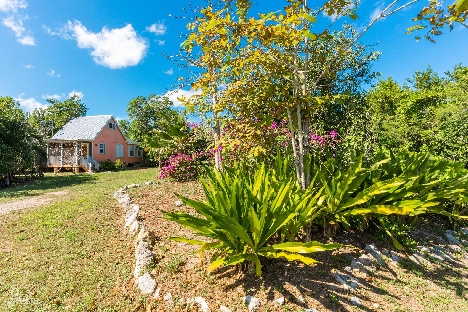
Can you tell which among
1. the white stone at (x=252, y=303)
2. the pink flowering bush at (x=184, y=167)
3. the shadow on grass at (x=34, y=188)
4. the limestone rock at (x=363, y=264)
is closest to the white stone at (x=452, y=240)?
the limestone rock at (x=363, y=264)

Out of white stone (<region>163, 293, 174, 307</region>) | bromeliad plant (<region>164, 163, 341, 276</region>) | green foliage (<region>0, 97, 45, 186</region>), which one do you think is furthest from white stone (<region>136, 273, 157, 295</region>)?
green foliage (<region>0, 97, 45, 186</region>)

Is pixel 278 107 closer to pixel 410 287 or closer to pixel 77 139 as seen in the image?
pixel 410 287

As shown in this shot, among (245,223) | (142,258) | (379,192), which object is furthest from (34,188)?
(379,192)

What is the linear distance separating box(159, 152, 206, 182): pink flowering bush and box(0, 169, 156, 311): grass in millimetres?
3689

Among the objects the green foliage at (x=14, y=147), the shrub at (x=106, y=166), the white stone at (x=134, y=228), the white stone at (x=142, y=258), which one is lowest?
the white stone at (x=142, y=258)

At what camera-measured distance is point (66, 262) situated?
171 inches

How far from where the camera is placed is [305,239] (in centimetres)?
380

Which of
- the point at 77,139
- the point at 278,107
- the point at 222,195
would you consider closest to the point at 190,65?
the point at 278,107

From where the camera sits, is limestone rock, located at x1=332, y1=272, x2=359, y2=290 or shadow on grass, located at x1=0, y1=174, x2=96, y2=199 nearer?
limestone rock, located at x1=332, y1=272, x2=359, y2=290

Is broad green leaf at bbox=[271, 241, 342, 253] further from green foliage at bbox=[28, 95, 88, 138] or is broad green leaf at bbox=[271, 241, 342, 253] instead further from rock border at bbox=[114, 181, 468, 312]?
green foliage at bbox=[28, 95, 88, 138]

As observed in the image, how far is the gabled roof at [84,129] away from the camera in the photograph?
75.2ft

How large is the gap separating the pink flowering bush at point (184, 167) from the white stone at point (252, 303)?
784 cm

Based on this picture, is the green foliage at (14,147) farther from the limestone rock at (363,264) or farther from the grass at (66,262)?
the limestone rock at (363,264)

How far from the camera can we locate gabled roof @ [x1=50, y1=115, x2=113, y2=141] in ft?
75.2
